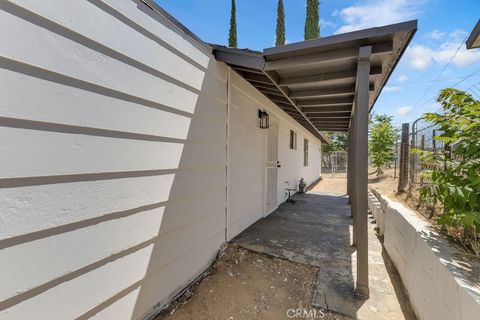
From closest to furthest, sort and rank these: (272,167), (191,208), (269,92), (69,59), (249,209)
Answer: (69,59) < (191,208) < (249,209) < (269,92) < (272,167)

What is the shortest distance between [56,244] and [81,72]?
42.7 inches

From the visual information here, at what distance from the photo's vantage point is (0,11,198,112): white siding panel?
1.09 m

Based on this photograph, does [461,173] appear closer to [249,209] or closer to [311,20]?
[249,209]

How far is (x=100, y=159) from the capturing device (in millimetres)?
1496

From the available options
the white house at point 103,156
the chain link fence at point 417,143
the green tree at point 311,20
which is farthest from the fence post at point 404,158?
the green tree at point 311,20

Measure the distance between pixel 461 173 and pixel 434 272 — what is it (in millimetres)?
959

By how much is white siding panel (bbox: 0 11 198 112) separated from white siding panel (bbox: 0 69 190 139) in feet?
0.32

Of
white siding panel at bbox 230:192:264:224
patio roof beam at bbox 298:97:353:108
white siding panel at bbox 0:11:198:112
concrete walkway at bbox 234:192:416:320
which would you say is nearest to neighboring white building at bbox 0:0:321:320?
white siding panel at bbox 0:11:198:112

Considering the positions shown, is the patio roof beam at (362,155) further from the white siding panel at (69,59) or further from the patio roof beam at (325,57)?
the white siding panel at (69,59)

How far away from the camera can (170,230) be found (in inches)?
84.7

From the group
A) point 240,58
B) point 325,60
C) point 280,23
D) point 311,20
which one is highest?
point 280,23

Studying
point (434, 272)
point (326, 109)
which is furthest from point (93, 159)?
point (326, 109)

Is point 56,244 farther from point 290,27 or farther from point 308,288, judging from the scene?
point 290,27

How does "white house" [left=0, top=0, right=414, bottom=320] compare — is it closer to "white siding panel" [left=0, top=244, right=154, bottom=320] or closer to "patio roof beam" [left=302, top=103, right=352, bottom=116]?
"white siding panel" [left=0, top=244, right=154, bottom=320]
